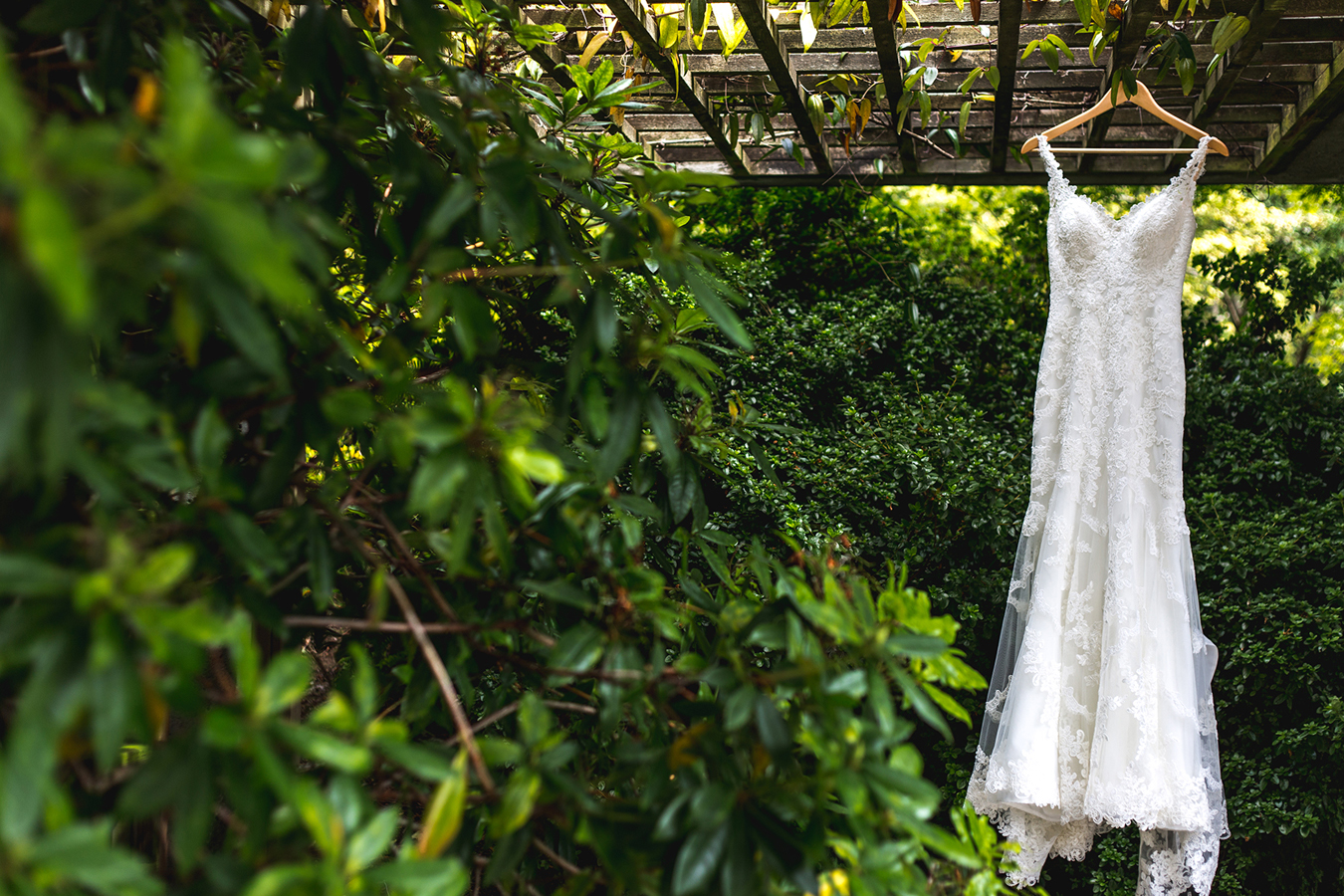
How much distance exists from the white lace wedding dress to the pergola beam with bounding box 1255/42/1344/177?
32.3 inches

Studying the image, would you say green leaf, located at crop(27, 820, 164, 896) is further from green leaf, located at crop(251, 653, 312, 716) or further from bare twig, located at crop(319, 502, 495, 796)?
bare twig, located at crop(319, 502, 495, 796)

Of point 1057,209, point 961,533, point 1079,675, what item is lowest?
point 961,533

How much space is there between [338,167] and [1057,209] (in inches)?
67.9

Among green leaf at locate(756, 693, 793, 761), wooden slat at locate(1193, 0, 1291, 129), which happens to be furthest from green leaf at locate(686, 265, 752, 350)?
wooden slat at locate(1193, 0, 1291, 129)

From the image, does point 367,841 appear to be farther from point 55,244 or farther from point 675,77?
point 675,77

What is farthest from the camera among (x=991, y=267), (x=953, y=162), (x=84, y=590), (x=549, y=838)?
(x=991, y=267)

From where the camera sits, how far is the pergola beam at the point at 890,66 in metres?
2.05

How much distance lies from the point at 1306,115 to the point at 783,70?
5.08 feet

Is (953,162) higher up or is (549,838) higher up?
(953,162)

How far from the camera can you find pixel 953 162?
3.12 metres

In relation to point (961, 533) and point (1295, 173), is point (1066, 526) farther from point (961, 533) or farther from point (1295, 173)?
point (1295, 173)

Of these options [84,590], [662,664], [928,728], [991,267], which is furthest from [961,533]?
[84,590]

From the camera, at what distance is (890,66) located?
91.7 inches

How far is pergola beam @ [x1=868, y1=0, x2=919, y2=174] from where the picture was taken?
2.05m
